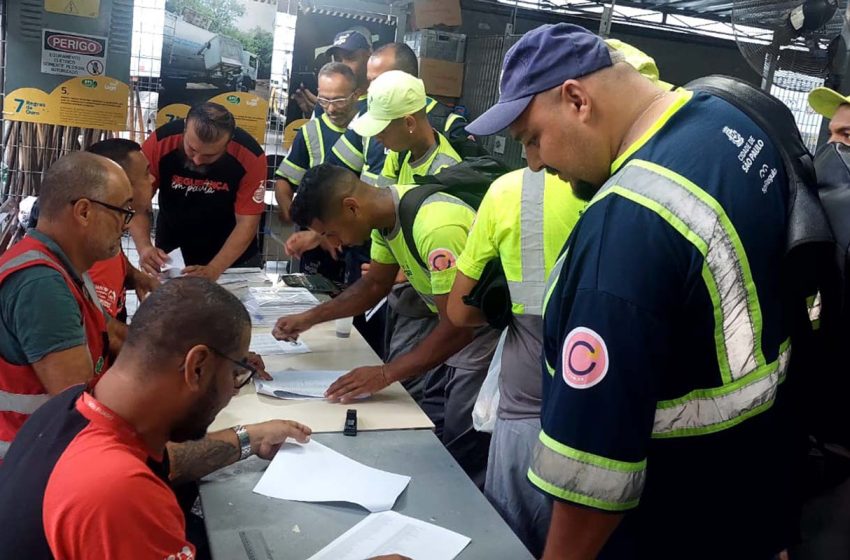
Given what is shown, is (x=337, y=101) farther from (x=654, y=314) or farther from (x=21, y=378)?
(x=654, y=314)

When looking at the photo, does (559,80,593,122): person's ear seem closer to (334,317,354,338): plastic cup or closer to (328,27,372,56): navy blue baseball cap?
(334,317,354,338): plastic cup

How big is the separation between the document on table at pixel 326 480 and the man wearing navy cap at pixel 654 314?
57 cm

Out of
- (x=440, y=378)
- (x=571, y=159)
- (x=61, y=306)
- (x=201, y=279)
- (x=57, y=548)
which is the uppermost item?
(x=571, y=159)

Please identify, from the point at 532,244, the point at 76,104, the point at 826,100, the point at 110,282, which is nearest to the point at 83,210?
the point at 110,282

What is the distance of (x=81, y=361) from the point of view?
1.67 m

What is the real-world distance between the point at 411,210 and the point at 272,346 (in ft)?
2.30

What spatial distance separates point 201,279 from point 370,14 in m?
3.48

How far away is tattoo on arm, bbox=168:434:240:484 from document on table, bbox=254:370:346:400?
426 mm

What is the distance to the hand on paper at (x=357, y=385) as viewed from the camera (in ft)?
6.96

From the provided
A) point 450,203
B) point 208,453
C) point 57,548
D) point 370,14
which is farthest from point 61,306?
point 370,14

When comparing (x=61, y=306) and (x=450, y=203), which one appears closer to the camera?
(x=61, y=306)

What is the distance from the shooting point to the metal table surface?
1.43 metres

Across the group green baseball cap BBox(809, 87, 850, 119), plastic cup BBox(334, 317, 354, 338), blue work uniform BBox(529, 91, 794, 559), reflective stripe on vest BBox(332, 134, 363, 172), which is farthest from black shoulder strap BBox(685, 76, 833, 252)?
reflective stripe on vest BBox(332, 134, 363, 172)

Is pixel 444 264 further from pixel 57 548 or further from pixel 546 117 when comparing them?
pixel 57 548
